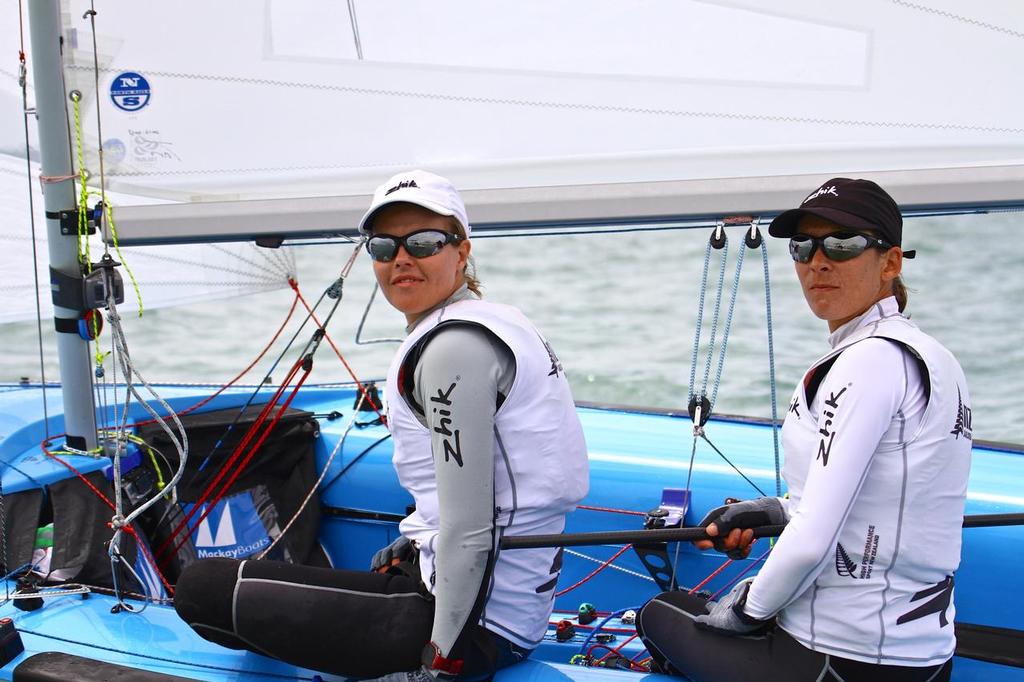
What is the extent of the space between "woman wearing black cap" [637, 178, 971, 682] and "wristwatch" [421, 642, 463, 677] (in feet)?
1.41

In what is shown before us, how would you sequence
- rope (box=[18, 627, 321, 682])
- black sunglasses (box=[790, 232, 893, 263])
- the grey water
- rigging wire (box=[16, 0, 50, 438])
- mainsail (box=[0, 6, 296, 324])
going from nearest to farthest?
black sunglasses (box=[790, 232, 893, 263])
rope (box=[18, 627, 321, 682])
rigging wire (box=[16, 0, 50, 438])
mainsail (box=[0, 6, 296, 324])
the grey water

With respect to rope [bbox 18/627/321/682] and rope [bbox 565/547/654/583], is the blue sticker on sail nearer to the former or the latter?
rope [bbox 18/627/321/682]

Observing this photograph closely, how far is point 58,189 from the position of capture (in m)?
2.45

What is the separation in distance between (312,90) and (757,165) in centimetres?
108

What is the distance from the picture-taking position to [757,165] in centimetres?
219

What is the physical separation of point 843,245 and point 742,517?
49 centimetres

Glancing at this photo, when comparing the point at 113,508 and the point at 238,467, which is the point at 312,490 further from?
the point at 113,508

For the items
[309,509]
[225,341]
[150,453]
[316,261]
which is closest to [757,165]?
[309,509]

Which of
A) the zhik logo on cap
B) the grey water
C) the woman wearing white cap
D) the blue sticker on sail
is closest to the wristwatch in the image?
the woman wearing white cap

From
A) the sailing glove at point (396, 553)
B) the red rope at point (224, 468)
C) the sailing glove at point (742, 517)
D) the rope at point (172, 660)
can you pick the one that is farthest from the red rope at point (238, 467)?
the sailing glove at point (742, 517)

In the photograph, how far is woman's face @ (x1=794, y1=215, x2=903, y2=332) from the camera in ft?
4.98

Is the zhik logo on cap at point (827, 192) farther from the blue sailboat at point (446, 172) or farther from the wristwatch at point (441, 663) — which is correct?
the wristwatch at point (441, 663)

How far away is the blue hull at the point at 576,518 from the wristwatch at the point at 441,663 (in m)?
0.20

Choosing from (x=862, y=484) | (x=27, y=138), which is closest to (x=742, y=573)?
(x=862, y=484)
